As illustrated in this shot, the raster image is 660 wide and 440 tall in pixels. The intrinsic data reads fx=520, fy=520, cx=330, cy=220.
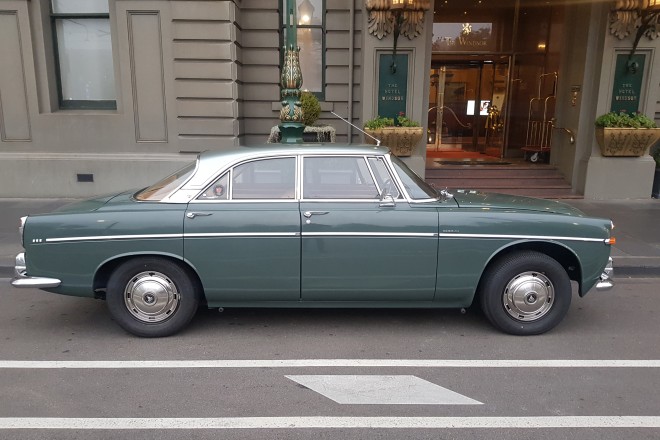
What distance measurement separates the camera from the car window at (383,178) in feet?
14.8

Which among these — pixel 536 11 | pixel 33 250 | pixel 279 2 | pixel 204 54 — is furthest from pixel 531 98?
pixel 33 250

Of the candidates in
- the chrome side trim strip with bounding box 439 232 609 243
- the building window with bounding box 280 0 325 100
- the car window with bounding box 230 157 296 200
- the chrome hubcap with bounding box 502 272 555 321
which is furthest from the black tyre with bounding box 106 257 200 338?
the building window with bounding box 280 0 325 100

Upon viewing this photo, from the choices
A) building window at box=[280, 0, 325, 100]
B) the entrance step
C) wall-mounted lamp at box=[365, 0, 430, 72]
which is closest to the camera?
wall-mounted lamp at box=[365, 0, 430, 72]

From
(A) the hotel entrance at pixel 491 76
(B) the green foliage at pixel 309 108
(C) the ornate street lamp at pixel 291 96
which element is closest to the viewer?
(C) the ornate street lamp at pixel 291 96

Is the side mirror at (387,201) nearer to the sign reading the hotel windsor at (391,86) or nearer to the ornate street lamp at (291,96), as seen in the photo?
the ornate street lamp at (291,96)

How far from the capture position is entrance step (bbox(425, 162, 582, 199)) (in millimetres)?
10766

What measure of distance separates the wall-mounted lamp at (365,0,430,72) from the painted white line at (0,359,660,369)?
7.28 m

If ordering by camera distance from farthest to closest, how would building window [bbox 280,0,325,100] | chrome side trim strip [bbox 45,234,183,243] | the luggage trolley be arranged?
1. the luggage trolley
2. building window [bbox 280,0,325,100]
3. chrome side trim strip [bbox 45,234,183,243]

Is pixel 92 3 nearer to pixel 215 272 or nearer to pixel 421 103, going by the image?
pixel 421 103

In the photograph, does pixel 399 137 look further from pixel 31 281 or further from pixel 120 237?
pixel 31 281

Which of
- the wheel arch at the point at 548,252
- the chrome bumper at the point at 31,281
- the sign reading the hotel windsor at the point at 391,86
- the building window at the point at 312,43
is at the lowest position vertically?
the chrome bumper at the point at 31,281

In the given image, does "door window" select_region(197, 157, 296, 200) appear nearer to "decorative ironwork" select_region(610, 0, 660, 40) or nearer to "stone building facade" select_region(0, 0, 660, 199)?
"stone building facade" select_region(0, 0, 660, 199)

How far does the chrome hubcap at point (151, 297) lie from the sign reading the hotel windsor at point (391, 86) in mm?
6930

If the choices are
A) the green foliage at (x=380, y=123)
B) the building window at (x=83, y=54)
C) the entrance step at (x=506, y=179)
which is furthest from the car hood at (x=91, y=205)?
the entrance step at (x=506, y=179)
